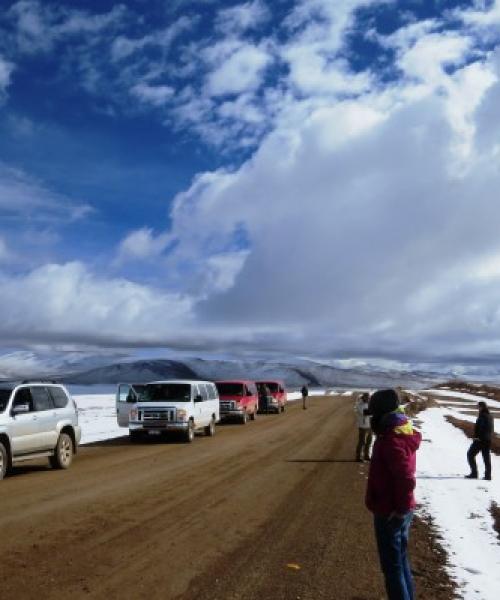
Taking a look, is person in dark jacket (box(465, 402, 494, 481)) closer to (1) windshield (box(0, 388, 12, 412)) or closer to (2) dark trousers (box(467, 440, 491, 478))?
(2) dark trousers (box(467, 440, 491, 478))

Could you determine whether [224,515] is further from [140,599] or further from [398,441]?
[398,441]

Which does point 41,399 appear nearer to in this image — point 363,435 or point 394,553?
point 363,435

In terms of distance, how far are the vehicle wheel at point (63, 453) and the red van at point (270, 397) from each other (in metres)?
28.0

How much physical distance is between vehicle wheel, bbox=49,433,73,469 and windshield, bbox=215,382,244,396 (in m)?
17.4

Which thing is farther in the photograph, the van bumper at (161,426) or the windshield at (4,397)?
the van bumper at (161,426)

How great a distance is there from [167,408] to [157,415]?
401mm

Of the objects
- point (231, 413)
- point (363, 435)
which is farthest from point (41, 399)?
point (231, 413)

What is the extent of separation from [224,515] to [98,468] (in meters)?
5.98

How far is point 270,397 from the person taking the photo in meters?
43.2

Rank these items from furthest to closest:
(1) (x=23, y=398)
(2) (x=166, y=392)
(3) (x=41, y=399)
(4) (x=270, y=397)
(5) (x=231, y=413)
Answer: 1. (4) (x=270, y=397)
2. (5) (x=231, y=413)
3. (2) (x=166, y=392)
4. (3) (x=41, y=399)
5. (1) (x=23, y=398)

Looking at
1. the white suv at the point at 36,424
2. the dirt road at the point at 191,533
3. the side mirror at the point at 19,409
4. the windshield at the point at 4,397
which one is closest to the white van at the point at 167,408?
the dirt road at the point at 191,533

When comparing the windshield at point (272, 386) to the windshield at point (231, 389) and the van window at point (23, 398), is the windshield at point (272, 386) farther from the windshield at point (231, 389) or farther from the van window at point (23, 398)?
the van window at point (23, 398)

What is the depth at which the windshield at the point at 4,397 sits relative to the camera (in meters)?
14.1

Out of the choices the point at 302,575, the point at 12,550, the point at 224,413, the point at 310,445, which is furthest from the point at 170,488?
the point at 224,413
